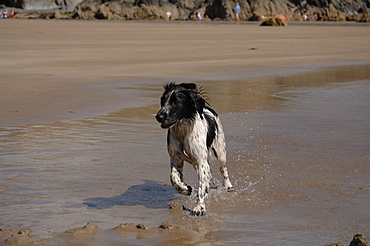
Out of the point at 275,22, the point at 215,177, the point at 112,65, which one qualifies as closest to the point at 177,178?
the point at 215,177

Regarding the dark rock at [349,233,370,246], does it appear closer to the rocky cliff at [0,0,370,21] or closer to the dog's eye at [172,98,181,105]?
the dog's eye at [172,98,181,105]

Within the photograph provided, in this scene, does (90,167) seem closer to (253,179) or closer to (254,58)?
(253,179)

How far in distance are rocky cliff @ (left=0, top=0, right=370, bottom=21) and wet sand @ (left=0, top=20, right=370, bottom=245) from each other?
58.8m

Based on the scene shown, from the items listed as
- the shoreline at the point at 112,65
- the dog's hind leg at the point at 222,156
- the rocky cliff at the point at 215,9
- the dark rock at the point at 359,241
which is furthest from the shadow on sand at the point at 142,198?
the rocky cliff at the point at 215,9

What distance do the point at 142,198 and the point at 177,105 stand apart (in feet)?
3.66

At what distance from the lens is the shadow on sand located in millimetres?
5887

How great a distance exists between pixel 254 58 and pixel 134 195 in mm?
15659

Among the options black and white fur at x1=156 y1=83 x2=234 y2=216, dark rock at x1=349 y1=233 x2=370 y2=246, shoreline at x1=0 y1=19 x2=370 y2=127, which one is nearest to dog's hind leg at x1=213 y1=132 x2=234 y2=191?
black and white fur at x1=156 y1=83 x2=234 y2=216

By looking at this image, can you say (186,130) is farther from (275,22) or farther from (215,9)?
(215,9)

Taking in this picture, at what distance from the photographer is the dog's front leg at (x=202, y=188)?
5.57 meters

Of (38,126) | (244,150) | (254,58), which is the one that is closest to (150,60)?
(254,58)

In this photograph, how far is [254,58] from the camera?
21359 millimetres

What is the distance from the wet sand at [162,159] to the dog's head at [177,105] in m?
0.82

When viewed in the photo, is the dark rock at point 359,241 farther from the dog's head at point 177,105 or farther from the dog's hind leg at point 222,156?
the dog's hind leg at point 222,156
